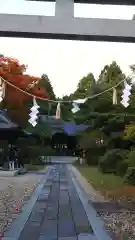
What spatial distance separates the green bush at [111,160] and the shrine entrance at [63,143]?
3073 centimetres

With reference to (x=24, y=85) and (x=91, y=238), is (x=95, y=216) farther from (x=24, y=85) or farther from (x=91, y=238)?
(x=24, y=85)

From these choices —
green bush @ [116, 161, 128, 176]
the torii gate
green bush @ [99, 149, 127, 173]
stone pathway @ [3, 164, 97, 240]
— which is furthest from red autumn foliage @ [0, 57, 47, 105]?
the torii gate

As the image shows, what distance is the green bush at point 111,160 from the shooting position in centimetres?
2020

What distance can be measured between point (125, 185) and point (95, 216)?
19.7 ft

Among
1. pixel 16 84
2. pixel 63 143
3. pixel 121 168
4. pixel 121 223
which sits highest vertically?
pixel 16 84

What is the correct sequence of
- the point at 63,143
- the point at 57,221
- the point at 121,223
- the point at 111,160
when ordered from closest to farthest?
the point at 121,223, the point at 57,221, the point at 111,160, the point at 63,143

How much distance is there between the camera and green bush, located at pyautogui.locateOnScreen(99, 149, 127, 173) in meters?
20.2

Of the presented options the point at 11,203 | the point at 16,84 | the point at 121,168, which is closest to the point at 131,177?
the point at 121,168

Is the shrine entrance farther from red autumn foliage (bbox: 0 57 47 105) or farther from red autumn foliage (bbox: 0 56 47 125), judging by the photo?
red autumn foliage (bbox: 0 57 47 105)

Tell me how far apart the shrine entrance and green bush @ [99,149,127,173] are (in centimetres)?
3073

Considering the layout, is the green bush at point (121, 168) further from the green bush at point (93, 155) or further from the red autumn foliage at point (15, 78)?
the red autumn foliage at point (15, 78)

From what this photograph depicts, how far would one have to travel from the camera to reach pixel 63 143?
5300cm

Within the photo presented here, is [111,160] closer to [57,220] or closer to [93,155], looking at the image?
[93,155]

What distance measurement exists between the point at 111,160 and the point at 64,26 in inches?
597
